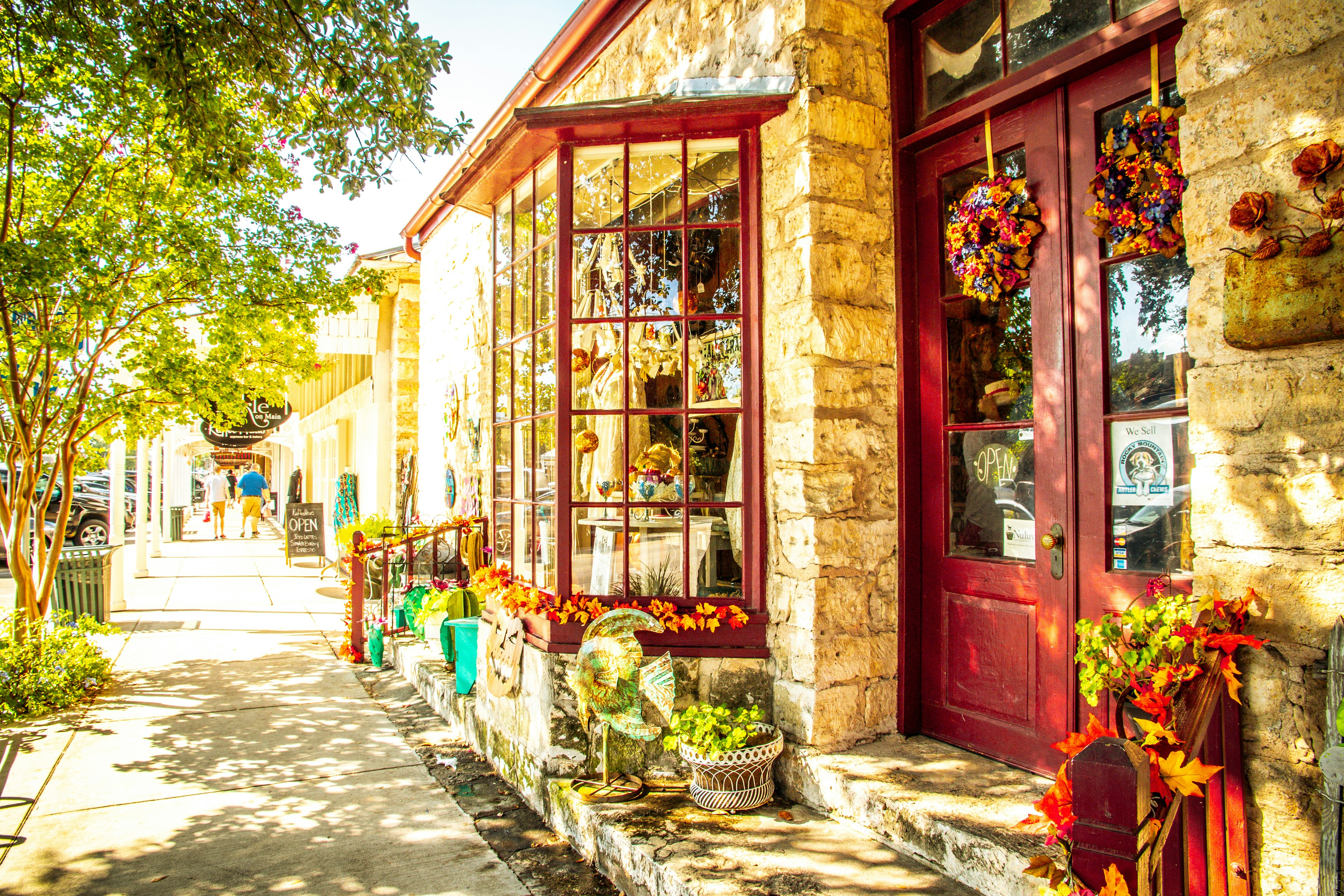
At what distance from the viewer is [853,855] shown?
2852 mm

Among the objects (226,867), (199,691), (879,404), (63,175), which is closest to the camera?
(226,867)

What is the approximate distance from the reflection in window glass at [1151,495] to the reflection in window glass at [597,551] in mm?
2075

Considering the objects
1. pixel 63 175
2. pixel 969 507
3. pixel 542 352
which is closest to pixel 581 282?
pixel 542 352

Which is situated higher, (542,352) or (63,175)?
(63,175)

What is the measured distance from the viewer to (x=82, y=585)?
670cm

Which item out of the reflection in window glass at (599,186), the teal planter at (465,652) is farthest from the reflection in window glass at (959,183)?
the teal planter at (465,652)

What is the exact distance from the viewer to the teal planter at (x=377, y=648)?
6824mm

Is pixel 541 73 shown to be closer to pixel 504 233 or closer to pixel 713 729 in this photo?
pixel 504 233

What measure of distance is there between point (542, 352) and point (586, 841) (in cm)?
239

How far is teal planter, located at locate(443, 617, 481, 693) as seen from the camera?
16.4ft

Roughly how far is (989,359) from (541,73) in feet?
12.9

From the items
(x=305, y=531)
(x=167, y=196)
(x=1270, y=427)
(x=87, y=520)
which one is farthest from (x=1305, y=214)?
(x=87, y=520)

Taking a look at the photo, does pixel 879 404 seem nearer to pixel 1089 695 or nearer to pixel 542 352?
pixel 1089 695

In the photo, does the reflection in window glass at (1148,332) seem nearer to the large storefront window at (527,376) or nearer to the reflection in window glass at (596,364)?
the reflection in window glass at (596,364)
